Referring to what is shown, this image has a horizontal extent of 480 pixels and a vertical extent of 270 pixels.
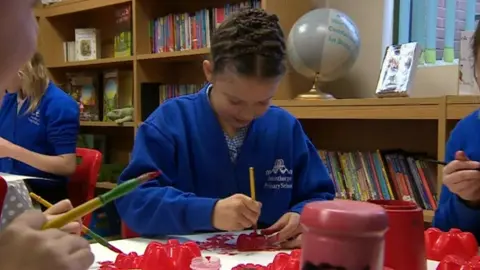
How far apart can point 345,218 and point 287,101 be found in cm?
184

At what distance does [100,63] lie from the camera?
331 centimetres

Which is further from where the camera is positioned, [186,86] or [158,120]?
[186,86]

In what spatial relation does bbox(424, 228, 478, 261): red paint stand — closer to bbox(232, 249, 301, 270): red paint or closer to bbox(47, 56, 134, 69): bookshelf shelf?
bbox(232, 249, 301, 270): red paint

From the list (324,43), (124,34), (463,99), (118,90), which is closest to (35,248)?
(463,99)

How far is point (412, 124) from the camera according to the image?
223cm

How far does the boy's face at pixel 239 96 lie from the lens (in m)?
1.21

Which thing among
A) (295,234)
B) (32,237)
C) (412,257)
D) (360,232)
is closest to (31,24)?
(32,237)

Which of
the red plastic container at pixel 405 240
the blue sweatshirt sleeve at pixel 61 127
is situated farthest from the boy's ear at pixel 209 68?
the blue sweatshirt sleeve at pixel 61 127

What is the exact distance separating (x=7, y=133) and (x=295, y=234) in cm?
164

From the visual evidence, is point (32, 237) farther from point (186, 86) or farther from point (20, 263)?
point (186, 86)

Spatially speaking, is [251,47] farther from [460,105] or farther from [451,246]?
[460,105]

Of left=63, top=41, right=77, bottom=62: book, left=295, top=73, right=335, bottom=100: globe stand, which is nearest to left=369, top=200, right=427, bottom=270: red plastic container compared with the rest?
left=295, top=73, right=335, bottom=100: globe stand

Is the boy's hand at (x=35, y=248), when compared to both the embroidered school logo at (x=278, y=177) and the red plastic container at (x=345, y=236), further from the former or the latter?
the embroidered school logo at (x=278, y=177)

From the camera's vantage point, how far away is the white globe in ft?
6.81
